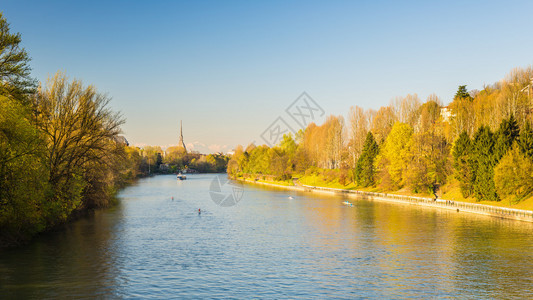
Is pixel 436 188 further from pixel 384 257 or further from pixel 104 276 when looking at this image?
pixel 104 276

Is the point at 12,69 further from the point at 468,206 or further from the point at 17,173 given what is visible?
the point at 468,206

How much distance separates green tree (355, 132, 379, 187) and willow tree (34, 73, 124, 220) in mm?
82651

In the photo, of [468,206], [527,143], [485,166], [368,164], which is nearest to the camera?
[527,143]

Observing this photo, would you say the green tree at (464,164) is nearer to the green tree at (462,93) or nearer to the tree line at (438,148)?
the tree line at (438,148)

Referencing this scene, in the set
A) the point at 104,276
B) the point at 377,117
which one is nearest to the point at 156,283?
the point at 104,276

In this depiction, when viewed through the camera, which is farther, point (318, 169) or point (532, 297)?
point (318, 169)

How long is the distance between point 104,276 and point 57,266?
561cm

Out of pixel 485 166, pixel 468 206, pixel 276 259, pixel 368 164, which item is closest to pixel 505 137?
pixel 485 166

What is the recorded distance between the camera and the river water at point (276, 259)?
32594mm

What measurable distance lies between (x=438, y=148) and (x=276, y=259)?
76.0 m

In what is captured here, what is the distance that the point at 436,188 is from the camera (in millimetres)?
100438

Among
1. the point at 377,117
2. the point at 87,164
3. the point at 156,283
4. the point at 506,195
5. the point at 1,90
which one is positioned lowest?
the point at 156,283

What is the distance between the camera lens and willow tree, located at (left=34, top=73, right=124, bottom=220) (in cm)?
5294

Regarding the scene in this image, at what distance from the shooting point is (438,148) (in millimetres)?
105312
